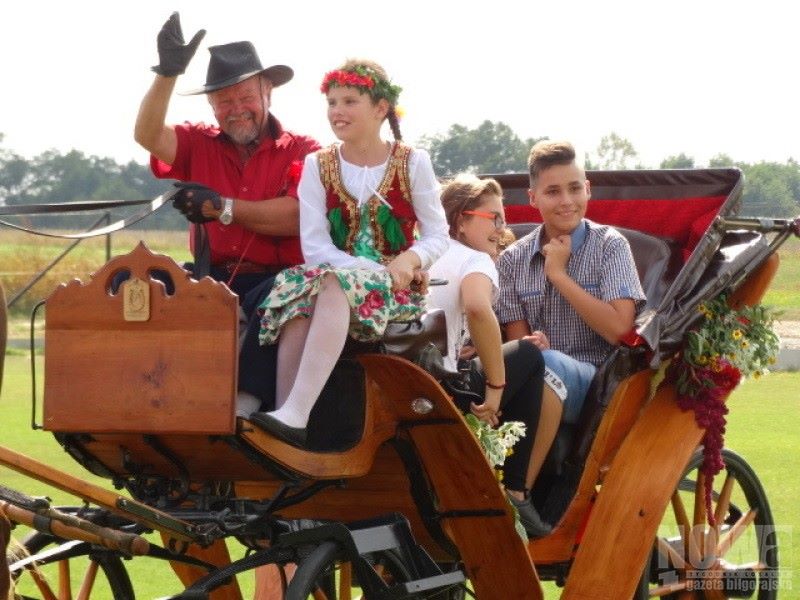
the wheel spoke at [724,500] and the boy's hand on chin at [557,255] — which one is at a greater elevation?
the boy's hand on chin at [557,255]

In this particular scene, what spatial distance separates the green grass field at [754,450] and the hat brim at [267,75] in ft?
8.56

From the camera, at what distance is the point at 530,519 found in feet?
15.5

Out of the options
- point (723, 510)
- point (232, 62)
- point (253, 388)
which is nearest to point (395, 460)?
point (253, 388)

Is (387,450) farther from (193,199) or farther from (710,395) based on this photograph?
(710,395)

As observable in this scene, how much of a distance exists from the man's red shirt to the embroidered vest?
6.9 inches

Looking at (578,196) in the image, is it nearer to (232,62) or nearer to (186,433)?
(232,62)

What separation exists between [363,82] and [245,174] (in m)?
0.47

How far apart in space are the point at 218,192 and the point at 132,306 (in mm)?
582

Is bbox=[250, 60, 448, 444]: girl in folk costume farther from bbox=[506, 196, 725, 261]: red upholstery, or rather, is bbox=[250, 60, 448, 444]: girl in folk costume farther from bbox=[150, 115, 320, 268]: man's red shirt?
bbox=[506, 196, 725, 261]: red upholstery

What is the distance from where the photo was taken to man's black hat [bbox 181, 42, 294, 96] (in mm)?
4426

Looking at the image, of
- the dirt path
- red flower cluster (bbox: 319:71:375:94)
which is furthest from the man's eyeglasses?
the dirt path

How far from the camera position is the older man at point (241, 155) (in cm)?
437

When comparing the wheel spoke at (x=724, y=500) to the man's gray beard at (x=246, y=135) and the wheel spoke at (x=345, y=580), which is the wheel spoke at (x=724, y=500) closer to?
the wheel spoke at (x=345, y=580)

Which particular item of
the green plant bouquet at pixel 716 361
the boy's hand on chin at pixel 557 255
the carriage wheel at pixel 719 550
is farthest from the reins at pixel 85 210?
the carriage wheel at pixel 719 550
